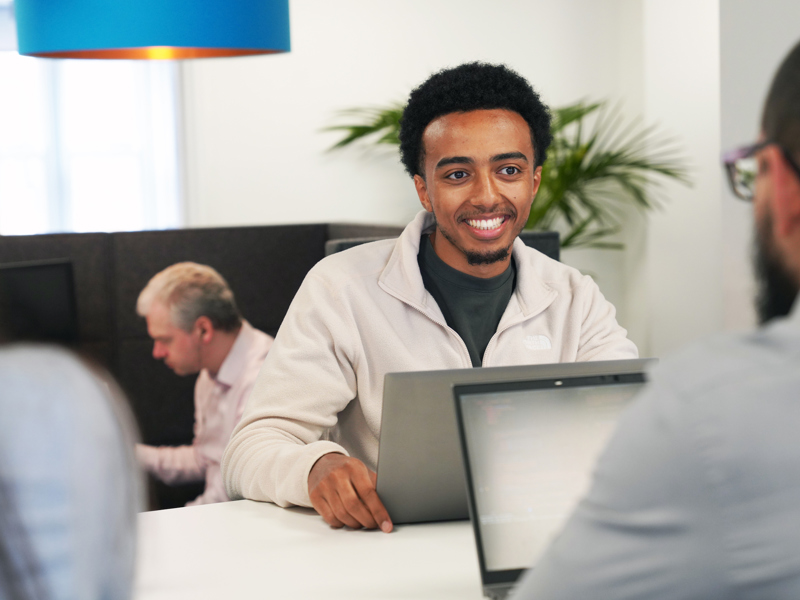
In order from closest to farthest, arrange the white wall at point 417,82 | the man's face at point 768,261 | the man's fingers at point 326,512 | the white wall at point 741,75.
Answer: the man's face at point 768,261
the man's fingers at point 326,512
the white wall at point 741,75
the white wall at point 417,82

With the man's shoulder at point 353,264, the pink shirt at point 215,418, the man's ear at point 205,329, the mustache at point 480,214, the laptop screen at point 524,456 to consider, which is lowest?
the pink shirt at point 215,418

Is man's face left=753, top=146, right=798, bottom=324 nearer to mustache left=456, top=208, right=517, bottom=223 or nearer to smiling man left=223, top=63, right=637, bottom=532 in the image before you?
smiling man left=223, top=63, right=637, bottom=532

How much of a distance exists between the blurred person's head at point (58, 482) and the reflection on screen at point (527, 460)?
0.50m

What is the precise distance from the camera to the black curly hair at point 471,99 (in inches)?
62.1

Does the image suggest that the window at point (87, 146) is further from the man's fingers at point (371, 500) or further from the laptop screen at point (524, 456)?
the laptop screen at point (524, 456)

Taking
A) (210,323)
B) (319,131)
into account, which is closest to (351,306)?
(210,323)

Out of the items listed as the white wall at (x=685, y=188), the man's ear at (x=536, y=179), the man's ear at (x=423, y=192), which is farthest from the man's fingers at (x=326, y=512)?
the white wall at (x=685, y=188)

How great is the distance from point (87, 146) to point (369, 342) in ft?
10.2

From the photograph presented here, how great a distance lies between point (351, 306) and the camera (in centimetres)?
148

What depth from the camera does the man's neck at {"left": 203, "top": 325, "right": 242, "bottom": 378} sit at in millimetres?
2539

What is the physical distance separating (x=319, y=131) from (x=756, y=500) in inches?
151

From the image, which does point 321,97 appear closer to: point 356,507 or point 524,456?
point 356,507

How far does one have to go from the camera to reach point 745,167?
22.4 inches

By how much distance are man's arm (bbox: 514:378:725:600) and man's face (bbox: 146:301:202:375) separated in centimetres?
220
